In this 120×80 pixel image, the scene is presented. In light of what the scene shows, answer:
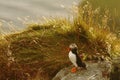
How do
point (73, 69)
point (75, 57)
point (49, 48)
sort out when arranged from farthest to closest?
point (49, 48) < point (73, 69) < point (75, 57)

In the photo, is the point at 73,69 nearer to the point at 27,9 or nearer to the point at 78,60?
the point at 78,60

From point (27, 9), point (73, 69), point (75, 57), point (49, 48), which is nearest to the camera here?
point (75, 57)

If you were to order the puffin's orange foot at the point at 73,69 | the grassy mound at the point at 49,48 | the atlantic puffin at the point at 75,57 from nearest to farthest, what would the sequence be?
the atlantic puffin at the point at 75,57 → the puffin's orange foot at the point at 73,69 → the grassy mound at the point at 49,48

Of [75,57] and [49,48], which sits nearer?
[75,57]

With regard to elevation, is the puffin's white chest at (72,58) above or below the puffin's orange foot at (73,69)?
above

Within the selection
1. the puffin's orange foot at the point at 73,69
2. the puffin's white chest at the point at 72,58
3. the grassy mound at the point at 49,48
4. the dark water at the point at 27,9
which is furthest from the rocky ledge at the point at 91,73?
the dark water at the point at 27,9

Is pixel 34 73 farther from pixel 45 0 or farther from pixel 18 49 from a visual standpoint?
pixel 45 0

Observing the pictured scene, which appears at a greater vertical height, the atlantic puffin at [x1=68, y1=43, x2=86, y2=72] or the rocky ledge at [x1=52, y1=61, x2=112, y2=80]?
the atlantic puffin at [x1=68, y1=43, x2=86, y2=72]

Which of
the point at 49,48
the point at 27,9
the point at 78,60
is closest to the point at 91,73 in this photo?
the point at 78,60

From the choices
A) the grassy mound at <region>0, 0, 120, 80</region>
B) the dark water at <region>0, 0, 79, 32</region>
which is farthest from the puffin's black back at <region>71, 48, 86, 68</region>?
the dark water at <region>0, 0, 79, 32</region>

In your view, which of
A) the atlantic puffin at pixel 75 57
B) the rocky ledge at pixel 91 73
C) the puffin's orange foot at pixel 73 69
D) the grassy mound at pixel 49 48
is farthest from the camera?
the grassy mound at pixel 49 48

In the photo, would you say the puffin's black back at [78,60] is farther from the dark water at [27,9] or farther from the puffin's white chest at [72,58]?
the dark water at [27,9]

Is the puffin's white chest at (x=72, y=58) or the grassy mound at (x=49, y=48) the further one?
the grassy mound at (x=49, y=48)

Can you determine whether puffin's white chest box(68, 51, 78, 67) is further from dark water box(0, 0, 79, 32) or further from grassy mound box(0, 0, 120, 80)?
dark water box(0, 0, 79, 32)
